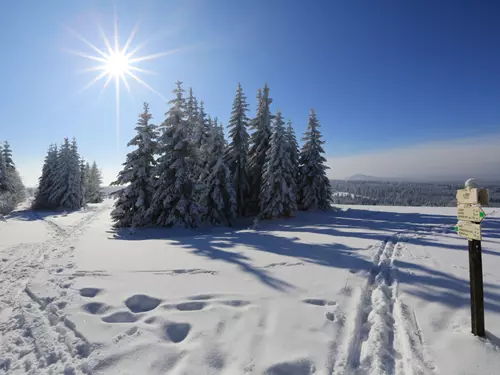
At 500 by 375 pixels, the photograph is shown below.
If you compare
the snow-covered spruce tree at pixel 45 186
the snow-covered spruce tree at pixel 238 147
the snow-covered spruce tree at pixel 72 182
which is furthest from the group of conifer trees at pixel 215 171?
the snow-covered spruce tree at pixel 45 186

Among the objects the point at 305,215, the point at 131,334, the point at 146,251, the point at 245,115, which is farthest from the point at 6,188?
the point at 131,334

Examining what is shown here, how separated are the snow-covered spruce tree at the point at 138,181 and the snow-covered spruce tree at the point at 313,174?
1631cm

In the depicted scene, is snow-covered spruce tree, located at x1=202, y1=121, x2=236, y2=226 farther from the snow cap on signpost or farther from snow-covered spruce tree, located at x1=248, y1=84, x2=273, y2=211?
the snow cap on signpost

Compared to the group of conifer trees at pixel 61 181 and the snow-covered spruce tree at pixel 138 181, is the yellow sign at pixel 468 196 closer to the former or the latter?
the snow-covered spruce tree at pixel 138 181

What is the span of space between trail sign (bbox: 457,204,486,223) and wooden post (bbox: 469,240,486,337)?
1.31 ft

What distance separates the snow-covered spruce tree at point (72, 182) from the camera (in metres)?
37.3

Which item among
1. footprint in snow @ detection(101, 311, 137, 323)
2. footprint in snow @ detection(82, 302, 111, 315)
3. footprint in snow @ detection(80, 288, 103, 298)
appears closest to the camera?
footprint in snow @ detection(101, 311, 137, 323)

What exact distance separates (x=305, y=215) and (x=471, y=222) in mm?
21217

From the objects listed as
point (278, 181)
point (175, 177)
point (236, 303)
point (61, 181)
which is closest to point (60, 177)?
point (61, 181)

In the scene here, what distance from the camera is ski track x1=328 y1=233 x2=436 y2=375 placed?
325cm

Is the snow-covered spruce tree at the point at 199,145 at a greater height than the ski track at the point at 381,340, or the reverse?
the snow-covered spruce tree at the point at 199,145

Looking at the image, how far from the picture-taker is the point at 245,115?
25531 millimetres

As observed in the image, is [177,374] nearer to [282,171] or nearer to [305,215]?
[282,171]

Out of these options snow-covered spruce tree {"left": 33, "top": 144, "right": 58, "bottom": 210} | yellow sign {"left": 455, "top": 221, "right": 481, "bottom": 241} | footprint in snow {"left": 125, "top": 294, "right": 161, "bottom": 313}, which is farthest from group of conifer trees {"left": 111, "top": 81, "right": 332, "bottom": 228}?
snow-covered spruce tree {"left": 33, "top": 144, "right": 58, "bottom": 210}
